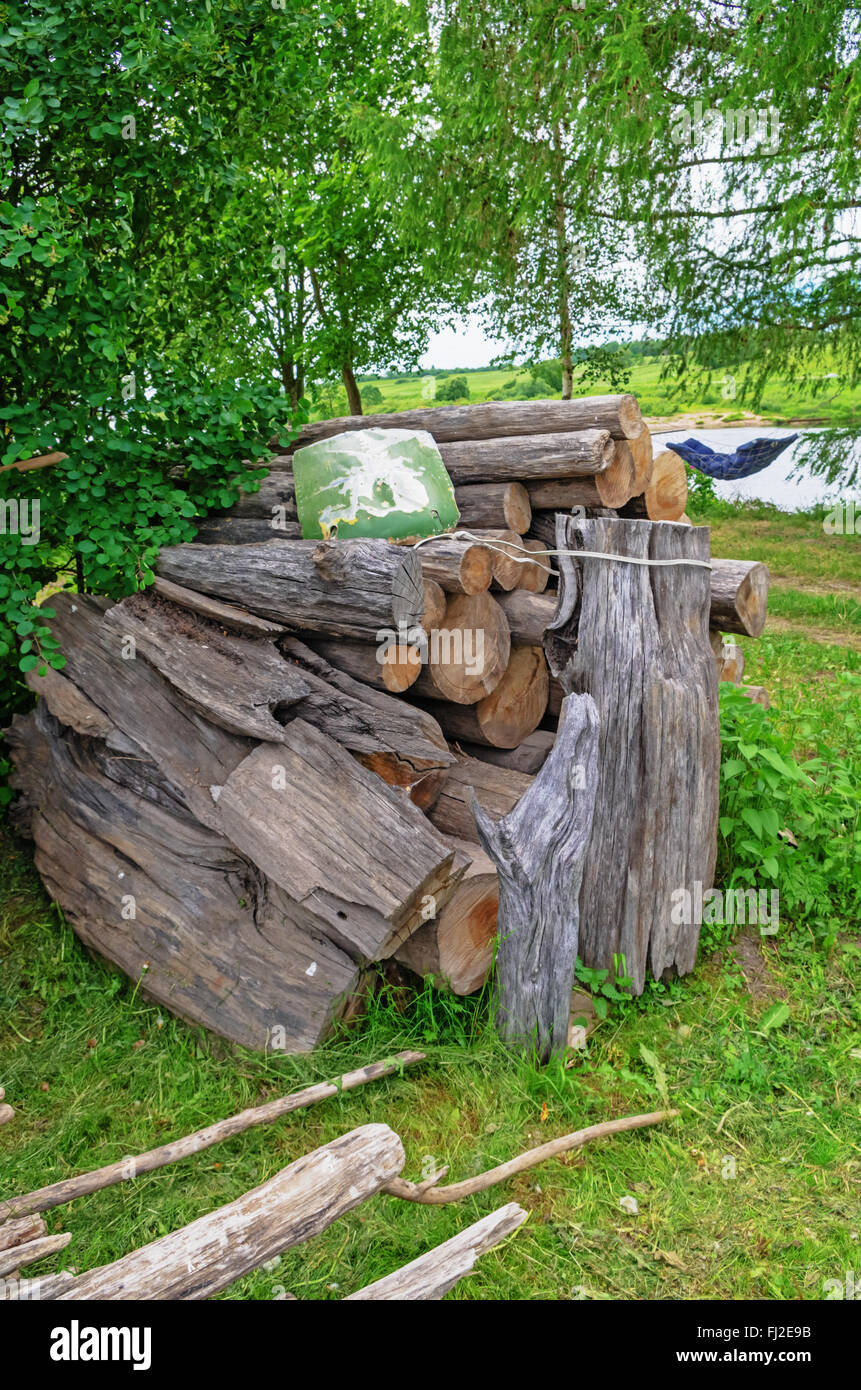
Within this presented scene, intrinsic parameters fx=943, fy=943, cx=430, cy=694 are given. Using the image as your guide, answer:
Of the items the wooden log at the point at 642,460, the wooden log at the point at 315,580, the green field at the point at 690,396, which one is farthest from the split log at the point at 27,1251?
the green field at the point at 690,396

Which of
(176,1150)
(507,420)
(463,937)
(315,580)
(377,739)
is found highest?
(507,420)

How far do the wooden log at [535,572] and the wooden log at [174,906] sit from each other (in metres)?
2.08

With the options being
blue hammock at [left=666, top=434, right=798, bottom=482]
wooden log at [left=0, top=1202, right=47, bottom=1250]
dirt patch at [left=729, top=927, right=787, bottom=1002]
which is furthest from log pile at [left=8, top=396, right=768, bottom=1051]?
blue hammock at [left=666, top=434, right=798, bottom=482]

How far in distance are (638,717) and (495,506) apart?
153cm

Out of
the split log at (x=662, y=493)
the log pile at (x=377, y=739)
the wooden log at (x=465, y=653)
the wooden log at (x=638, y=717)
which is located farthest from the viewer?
the split log at (x=662, y=493)

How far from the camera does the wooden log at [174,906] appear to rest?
4.10 meters

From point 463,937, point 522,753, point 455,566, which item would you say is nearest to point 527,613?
point 455,566

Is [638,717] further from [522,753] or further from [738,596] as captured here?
[738,596]

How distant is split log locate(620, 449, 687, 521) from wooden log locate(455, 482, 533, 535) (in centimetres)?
65

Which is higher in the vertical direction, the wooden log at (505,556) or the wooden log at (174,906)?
the wooden log at (505,556)

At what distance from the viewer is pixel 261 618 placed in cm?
473

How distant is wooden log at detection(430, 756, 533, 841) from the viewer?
4.64 m

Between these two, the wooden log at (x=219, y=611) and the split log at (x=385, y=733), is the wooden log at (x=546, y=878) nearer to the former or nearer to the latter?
the split log at (x=385, y=733)

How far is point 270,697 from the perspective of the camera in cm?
434
